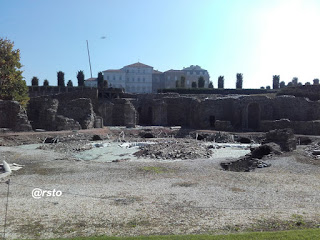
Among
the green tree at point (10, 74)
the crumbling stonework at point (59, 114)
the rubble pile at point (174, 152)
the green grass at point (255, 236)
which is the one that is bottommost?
the rubble pile at point (174, 152)

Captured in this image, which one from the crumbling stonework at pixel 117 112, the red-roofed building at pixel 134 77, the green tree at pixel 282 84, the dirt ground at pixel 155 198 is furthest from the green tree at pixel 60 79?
the dirt ground at pixel 155 198

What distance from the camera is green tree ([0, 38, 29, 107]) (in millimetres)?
30125

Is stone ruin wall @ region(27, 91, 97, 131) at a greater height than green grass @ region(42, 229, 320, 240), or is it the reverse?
stone ruin wall @ region(27, 91, 97, 131)

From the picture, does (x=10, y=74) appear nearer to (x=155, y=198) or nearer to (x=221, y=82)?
(x=155, y=198)

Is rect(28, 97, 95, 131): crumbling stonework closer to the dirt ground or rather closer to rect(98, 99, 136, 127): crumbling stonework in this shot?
rect(98, 99, 136, 127): crumbling stonework

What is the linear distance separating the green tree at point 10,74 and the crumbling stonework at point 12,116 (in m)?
0.85

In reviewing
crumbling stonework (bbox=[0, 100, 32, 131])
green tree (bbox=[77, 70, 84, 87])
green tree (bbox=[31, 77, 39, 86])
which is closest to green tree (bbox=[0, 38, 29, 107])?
crumbling stonework (bbox=[0, 100, 32, 131])

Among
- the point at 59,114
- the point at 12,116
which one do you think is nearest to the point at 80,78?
the point at 59,114

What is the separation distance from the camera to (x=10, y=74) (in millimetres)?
30172

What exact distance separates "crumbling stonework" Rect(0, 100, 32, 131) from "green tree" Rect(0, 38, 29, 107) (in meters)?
0.85

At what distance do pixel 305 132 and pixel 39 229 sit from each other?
29.2 metres

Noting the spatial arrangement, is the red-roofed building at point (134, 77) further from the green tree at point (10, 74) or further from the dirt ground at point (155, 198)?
the dirt ground at point (155, 198)

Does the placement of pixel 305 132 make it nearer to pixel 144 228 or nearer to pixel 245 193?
pixel 245 193

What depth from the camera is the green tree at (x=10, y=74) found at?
30.1 meters
